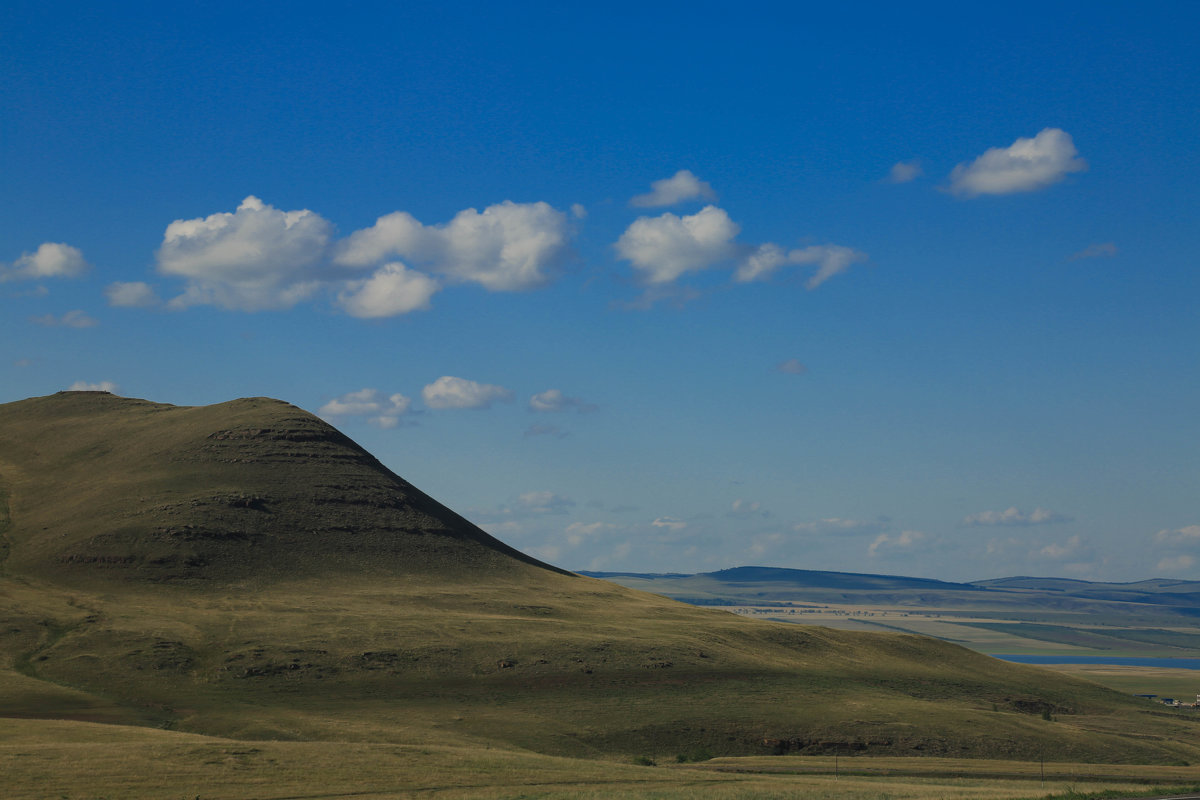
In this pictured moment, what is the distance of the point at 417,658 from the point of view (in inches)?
4670

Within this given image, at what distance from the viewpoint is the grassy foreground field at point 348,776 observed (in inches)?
2116

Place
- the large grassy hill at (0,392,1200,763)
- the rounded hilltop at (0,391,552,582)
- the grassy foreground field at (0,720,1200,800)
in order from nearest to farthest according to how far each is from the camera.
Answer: the grassy foreground field at (0,720,1200,800), the large grassy hill at (0,392,1200,763), the rounded hilltop at (0,391,552,582)

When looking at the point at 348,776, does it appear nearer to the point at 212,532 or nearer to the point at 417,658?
the point at 417,658

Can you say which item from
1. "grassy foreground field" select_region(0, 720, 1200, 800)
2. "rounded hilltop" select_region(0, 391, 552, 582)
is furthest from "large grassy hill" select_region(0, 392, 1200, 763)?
"grassy foreground field" select_region(0, 720, 1200, 800)

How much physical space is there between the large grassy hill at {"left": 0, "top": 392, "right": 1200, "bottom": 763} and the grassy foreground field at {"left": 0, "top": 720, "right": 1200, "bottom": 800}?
737 inches

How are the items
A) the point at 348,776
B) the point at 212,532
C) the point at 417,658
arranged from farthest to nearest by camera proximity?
the point at 212,532 → the point at 417,658 → the point at 348,776

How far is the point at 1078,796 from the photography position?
5162 centimetres

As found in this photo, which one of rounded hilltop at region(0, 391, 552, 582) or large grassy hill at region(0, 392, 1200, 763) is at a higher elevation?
rounded hilltop at region(0, 391, 552, 582)

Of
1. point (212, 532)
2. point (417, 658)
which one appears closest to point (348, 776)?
point (417, 658)

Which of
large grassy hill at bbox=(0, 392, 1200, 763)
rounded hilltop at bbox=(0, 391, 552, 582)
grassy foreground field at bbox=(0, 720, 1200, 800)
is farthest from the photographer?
rounded hilltop at bbox=(0, 391, 552, 582)

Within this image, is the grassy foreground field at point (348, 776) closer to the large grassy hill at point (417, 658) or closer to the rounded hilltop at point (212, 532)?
the large grassy hill at point (417, 658)

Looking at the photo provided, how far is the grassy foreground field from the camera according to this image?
53.8m

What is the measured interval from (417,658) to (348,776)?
198 ft

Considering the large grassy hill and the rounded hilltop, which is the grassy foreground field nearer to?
the large grassy hill
